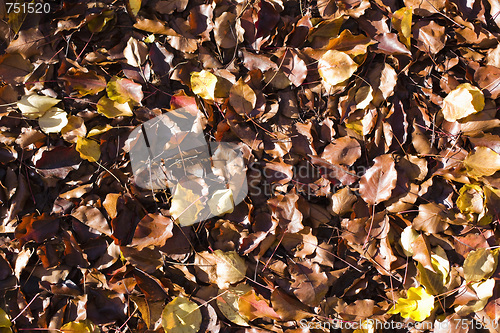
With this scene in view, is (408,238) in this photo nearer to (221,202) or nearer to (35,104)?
(221,202)

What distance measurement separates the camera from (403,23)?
0.83 meters

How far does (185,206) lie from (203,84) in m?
0.30

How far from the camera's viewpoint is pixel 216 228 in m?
0.86

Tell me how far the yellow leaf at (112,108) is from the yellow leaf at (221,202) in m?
0.30

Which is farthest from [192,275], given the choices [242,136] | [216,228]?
[242,136]

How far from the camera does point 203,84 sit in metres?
0.84

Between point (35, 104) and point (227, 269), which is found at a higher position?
point (35, 104)

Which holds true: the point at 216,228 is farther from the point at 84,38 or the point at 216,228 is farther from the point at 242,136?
the point at 84,38

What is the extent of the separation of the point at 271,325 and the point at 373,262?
0.98ft

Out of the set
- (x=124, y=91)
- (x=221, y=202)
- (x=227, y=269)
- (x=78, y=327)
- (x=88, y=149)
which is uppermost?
(x=124, y=91)

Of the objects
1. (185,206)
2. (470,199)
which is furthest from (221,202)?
(470,199)

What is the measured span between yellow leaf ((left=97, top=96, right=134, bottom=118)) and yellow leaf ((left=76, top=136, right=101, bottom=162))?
83 millimetres

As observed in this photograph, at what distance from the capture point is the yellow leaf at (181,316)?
0.83 metres

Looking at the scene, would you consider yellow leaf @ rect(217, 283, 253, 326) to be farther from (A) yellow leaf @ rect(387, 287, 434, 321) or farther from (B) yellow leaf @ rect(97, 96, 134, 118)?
(B) yellow leaf @ rect(97, 96, 134, 118)
